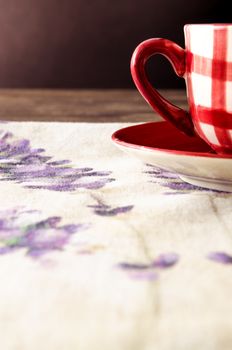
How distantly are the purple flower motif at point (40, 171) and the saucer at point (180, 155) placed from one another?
0.04m

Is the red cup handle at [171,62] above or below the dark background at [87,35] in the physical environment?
above

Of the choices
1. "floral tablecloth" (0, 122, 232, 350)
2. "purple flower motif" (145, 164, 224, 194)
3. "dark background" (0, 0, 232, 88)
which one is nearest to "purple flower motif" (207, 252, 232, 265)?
"floral tablecloth" (0, 122, 232, 350)

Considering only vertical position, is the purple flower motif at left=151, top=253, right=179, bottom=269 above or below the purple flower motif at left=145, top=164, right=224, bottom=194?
above

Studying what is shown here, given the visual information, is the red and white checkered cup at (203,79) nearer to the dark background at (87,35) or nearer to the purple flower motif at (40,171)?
the purple flower motif at (40,171)

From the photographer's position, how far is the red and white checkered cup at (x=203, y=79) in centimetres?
40

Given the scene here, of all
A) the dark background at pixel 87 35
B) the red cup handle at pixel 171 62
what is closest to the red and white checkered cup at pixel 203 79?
the red cup handle at pixel 171 62

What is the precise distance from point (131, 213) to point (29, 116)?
745mm

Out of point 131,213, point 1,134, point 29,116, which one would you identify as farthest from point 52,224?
point 29,116

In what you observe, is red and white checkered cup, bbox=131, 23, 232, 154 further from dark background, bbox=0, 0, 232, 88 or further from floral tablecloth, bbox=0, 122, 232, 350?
dark background, bbox=0, 0, 232, 88

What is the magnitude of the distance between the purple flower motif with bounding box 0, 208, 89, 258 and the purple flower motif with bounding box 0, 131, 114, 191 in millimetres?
79

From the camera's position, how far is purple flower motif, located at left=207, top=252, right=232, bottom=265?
265mm

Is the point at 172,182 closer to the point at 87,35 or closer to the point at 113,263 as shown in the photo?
the point at 113,263

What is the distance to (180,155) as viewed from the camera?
369 millimetres

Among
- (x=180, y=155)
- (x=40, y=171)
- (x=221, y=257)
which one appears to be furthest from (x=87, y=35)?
(x=221, y=257)
